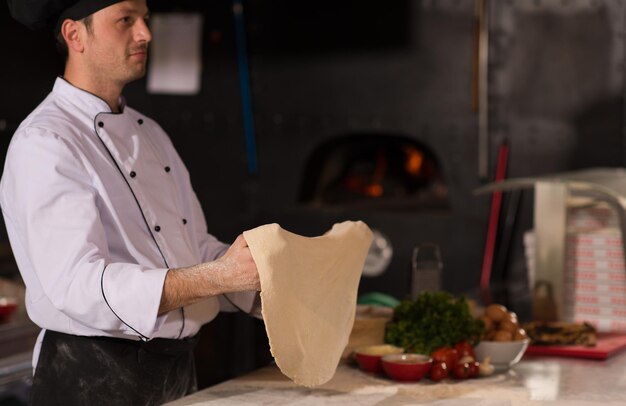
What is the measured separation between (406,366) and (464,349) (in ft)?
0.65

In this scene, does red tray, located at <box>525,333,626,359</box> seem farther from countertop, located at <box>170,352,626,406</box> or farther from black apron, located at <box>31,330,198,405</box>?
black apron, located at <box>31,330,198,405</box>

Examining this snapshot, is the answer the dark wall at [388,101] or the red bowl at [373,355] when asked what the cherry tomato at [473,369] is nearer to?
the red bowl at [373,355]

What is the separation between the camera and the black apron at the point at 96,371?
2303mm

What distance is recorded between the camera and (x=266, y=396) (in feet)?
7.60

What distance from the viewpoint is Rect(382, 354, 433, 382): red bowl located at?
2469mm

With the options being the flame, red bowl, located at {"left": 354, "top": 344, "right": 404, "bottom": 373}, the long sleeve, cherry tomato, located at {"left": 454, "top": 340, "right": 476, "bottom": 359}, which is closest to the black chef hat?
the long sleeve

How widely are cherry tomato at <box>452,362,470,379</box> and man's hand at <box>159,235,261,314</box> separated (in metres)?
0.67

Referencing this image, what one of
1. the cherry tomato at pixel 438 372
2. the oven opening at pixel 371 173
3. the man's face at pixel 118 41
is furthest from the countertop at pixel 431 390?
the oven opening at pixel 371 173

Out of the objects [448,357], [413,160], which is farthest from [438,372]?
[413,160]

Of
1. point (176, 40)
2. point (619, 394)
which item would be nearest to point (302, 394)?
point (619, 394)

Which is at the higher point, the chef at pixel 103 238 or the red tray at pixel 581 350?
the chef at pixel 103 238

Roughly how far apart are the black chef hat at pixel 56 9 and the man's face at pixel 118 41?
0.07 feet

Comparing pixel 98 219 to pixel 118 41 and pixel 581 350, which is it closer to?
pixel 118 41

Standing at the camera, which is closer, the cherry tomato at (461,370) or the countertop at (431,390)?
the countertop at (431,390)
